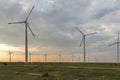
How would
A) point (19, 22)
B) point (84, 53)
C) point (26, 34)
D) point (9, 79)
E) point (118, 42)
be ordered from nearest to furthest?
point (9, 79)
point (26, 34)
point (19, 22)
point (84, 53)
point (118, 42)

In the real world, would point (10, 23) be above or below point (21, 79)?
above

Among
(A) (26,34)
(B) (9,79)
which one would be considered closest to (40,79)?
(B) (9,79)

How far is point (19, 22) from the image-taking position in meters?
146

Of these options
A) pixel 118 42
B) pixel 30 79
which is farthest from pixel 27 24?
pixel 30 79

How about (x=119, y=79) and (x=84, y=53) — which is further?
(x=84, y=53)

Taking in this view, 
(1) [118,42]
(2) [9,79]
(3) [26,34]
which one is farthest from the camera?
(1) [118,42]

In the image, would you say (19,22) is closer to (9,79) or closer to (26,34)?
(26,34)

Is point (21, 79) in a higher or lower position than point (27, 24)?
lower

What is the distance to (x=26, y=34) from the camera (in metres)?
134

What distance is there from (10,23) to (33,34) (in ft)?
35.8

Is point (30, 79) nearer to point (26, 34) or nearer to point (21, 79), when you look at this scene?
point (21, 79)

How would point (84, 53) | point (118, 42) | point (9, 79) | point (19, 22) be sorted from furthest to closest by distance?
1. point (118, 42)
2. point (84, 53)
3. point (19, 22)
4. point (9, 79)

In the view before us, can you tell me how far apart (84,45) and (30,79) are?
111 meters

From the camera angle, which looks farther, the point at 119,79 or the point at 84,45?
the point at 84,45
